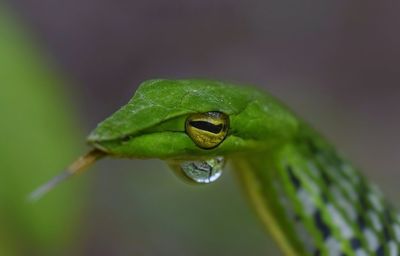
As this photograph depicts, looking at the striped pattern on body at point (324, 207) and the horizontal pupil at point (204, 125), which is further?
the striped pattern on body at point (324, 207)

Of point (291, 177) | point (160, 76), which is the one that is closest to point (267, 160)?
point (291, 177)

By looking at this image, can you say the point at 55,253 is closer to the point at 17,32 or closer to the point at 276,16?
the point at 17,32

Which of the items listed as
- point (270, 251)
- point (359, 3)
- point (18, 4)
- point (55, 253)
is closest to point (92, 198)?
point (270, 251)

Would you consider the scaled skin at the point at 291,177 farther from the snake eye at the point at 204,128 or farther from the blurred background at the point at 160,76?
the blurred background at the point at 160,76

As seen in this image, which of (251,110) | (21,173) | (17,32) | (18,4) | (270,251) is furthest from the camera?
(18,4)

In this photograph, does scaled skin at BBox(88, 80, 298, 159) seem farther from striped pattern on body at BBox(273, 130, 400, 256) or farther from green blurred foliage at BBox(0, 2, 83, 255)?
green blurred foliage at BBox(0, 2, 83, 255)

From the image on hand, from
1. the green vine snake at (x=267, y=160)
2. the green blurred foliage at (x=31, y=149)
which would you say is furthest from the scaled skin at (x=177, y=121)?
the green blurred foliage at (x=31, y=149)

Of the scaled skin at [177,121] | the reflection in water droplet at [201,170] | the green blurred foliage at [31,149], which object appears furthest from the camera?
the green blurred foliage at [31,149]
